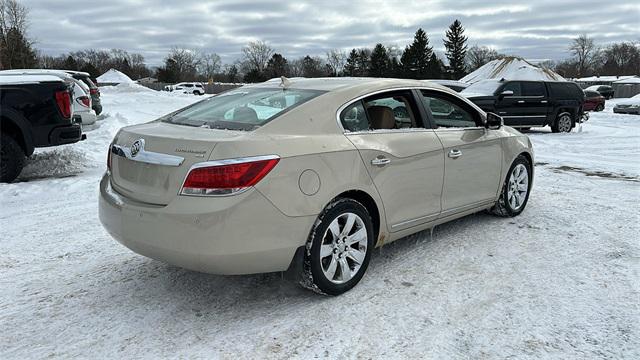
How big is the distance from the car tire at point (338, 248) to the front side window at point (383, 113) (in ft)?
2.11

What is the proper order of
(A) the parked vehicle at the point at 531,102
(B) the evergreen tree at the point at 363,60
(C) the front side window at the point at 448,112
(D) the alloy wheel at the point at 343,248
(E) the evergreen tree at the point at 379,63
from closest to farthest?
(D) the alloy wheel at the point at 343,248, (C) the front side window at the point at 448,112, (A) the parked vehicle at the point at 531,102, (E) the evergreen tree at the point at 379,63, (B) the evergreen tree at the point at 363,60

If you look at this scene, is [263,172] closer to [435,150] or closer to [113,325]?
[113,325]

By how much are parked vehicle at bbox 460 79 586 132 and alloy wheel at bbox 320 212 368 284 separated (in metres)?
13.0

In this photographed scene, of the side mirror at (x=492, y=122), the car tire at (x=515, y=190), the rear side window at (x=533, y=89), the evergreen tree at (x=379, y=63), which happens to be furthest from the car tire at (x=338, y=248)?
the evergreen tree at (x=379, y=63)

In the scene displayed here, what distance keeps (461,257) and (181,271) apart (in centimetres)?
233

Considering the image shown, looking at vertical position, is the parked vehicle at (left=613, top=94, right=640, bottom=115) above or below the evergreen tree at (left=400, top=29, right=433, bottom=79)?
below

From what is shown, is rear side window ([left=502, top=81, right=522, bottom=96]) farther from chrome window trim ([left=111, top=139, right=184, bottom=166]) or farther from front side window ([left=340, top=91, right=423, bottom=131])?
chrome window trim ([left=111, top=139, right=184, bottom=166])

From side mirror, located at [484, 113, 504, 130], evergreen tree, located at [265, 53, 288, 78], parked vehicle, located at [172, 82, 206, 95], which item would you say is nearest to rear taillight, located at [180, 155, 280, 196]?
side mirror, located at [484, 113, 504, 130]

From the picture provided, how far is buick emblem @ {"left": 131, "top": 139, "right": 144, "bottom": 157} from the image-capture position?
136 inches

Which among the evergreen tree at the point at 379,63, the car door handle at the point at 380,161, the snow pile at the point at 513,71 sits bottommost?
the car door handle at the point at 380,161

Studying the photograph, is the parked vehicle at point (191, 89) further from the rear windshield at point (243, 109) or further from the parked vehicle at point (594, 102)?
the rear windshield at point (243, 109)

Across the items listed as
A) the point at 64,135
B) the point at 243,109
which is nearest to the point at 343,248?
the point at 243,109

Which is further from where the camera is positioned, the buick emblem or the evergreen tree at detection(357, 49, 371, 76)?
the evergreen tree at detection(357, 49, 371, 76)

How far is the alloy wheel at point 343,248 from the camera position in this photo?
11.7 ft
